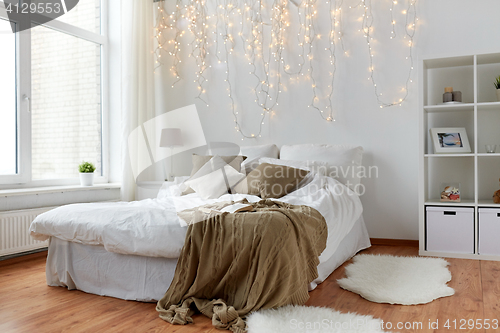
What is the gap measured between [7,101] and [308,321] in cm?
319

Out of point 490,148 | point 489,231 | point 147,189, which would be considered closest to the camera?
point 489,231

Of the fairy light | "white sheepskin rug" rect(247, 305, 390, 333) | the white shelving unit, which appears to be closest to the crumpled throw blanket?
"white sheepskin rug" rect(247, 305, 390, 333)

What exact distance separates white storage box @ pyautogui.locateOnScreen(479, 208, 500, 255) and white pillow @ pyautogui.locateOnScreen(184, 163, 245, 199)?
1.90 m

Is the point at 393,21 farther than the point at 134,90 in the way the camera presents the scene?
No

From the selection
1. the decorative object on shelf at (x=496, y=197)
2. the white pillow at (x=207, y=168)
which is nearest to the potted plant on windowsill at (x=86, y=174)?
the white pillow at (x=207, y=168)

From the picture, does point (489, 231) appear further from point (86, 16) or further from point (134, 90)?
point (86, 16)

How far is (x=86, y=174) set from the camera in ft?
13.5

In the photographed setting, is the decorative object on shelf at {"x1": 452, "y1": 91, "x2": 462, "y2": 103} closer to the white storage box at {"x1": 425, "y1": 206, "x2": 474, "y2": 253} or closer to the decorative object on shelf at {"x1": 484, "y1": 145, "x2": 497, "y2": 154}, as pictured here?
the decorative object on shelf at {"x1": 484, "y1": 145, "x2": 497, "y2": 154}

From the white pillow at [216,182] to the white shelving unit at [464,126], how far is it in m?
1.53

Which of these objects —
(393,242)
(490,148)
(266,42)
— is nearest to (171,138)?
(266,42)

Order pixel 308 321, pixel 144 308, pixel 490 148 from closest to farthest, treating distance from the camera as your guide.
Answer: pixel 308 321 → pixel 144 308 → pixel 490 148

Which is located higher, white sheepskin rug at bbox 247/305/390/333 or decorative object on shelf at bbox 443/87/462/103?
decorative object on shelf at bbox 443/87/462/103

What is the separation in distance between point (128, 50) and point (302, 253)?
10.8ft

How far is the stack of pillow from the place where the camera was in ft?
10.7
